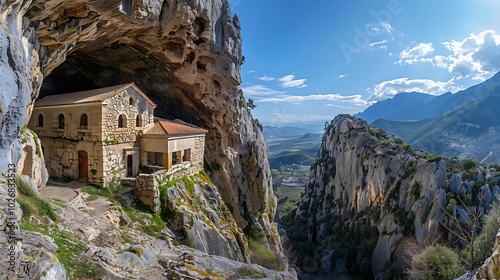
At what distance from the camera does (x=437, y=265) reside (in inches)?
1032

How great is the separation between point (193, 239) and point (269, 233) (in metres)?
19.5

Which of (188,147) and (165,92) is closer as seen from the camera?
(188,147)

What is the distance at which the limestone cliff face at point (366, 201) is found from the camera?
144 feet

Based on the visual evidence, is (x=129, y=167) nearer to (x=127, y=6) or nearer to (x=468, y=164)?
(x=127, y=6)

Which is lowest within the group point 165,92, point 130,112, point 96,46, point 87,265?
point 87,265

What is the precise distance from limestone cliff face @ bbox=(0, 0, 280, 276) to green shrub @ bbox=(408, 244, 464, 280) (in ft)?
55.0

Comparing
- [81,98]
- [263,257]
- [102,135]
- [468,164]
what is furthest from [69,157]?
[468,164]

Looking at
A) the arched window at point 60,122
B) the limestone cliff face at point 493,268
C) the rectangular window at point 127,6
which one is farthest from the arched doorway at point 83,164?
the limestone cliff face at point 493,268

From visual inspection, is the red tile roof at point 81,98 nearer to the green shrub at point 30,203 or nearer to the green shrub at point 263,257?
the green shrub at point 30,203

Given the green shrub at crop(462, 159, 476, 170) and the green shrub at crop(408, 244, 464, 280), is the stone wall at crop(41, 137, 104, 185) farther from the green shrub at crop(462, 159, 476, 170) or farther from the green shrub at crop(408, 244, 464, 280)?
the green shrub at crop(462, 159, 476, 170)

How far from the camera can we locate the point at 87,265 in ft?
25.5

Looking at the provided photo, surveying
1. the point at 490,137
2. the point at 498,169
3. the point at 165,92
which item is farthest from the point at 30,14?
the point at 490,137

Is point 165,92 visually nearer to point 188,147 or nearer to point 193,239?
Answer: point 188,147

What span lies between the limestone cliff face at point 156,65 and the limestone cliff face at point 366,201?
23.7 m
